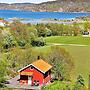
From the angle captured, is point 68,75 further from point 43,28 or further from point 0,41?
point 43,28

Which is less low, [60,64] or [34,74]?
[60,64]

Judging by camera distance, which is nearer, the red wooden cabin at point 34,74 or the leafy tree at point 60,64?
the leafy tree at point 60,64

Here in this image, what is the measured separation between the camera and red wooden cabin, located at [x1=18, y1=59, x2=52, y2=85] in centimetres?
3306

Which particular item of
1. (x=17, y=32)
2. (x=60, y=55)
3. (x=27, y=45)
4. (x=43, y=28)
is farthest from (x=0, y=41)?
(x=43, y=28)

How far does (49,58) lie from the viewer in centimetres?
3500

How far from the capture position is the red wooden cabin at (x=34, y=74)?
108ft

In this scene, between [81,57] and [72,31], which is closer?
[81,57]

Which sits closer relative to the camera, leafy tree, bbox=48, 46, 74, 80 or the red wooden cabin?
leafy tree, bbox=48, 46, 74, 80

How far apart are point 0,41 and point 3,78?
824 inches

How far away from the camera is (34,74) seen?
33.3 m

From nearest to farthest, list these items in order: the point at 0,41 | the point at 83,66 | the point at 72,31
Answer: the point at 83,66
the point at 0,41
the point at 72,31

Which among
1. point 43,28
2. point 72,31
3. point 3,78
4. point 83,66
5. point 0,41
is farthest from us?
point 72,31

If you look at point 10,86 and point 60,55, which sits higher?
point 60,55

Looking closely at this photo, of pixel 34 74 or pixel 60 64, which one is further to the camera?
pixel 34 74
